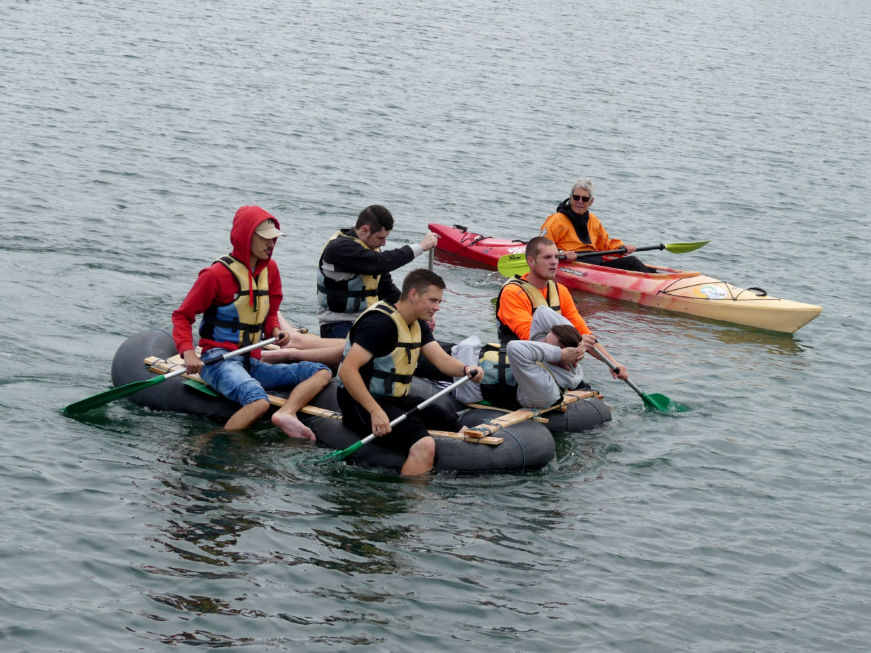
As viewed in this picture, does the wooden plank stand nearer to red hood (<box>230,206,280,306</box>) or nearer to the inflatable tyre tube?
the inflatable tyre tube

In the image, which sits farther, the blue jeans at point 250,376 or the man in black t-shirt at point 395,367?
the blue jeans at point 250,376

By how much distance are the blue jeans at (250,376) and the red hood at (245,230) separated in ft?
2.48

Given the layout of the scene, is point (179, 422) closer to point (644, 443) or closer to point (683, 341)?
point (644, 443)

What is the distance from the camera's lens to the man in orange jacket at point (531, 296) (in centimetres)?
846

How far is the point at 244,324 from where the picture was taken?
8047mm

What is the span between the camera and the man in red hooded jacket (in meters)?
7.74

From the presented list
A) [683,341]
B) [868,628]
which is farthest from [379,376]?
[683,341]

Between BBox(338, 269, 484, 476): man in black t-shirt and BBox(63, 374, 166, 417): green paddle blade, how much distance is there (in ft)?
4.89

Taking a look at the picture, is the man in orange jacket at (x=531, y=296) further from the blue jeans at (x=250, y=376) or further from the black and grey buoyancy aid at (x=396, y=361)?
the blue jeans at (x=250, y=376)

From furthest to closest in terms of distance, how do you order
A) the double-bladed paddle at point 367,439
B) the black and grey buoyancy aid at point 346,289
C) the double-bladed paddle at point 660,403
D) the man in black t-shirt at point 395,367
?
the double-bladed paddle at point 660,403
the black and grey buoyancy aid at point 346,289
the double-bladed paddle at point 367,439
the man in black t-shirt at point 395,367

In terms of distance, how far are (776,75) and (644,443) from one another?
28351 mm

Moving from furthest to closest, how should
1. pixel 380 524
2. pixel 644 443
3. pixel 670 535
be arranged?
pixel 644 443 < pixel 670 535 < pixel 380 524

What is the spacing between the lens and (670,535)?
24.4 ft

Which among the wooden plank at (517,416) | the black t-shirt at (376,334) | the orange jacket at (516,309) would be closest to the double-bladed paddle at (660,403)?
the wooden plank at (517,416)
